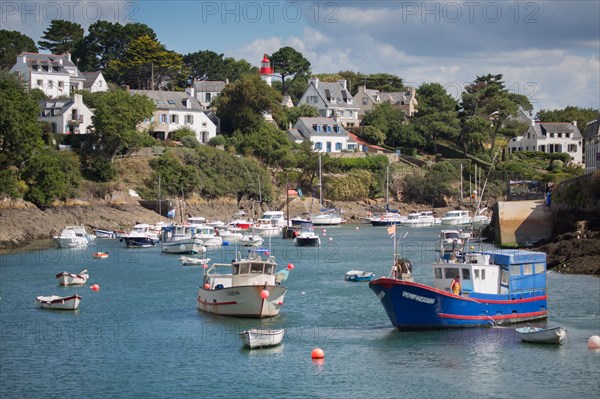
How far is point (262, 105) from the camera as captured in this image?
460 ft

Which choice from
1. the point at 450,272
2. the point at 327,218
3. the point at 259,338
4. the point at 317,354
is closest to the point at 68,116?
the point at 327,218

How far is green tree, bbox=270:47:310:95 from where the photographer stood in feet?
574

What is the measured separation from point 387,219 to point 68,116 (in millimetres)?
42075

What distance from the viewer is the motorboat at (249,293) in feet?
158

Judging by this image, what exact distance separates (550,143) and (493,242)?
261 ft

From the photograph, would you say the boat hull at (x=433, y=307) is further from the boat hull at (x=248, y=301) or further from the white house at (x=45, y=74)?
the white house at (x=45, y=74)

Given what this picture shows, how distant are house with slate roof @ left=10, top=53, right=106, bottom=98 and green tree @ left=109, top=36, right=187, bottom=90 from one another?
1493 cm

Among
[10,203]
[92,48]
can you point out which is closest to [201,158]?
[10,203]

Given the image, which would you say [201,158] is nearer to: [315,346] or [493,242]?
[493,242]

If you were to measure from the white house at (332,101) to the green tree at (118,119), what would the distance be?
46.5 meters

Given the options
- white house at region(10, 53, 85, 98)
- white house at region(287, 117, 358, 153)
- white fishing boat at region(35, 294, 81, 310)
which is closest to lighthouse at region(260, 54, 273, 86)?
white house at region(287, 117, 358, 153)

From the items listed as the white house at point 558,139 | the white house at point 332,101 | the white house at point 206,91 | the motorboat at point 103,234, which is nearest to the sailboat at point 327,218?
the motorboat at point 103,234

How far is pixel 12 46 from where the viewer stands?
15138cm

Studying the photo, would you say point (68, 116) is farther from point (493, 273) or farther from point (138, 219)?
point (493, 273)
